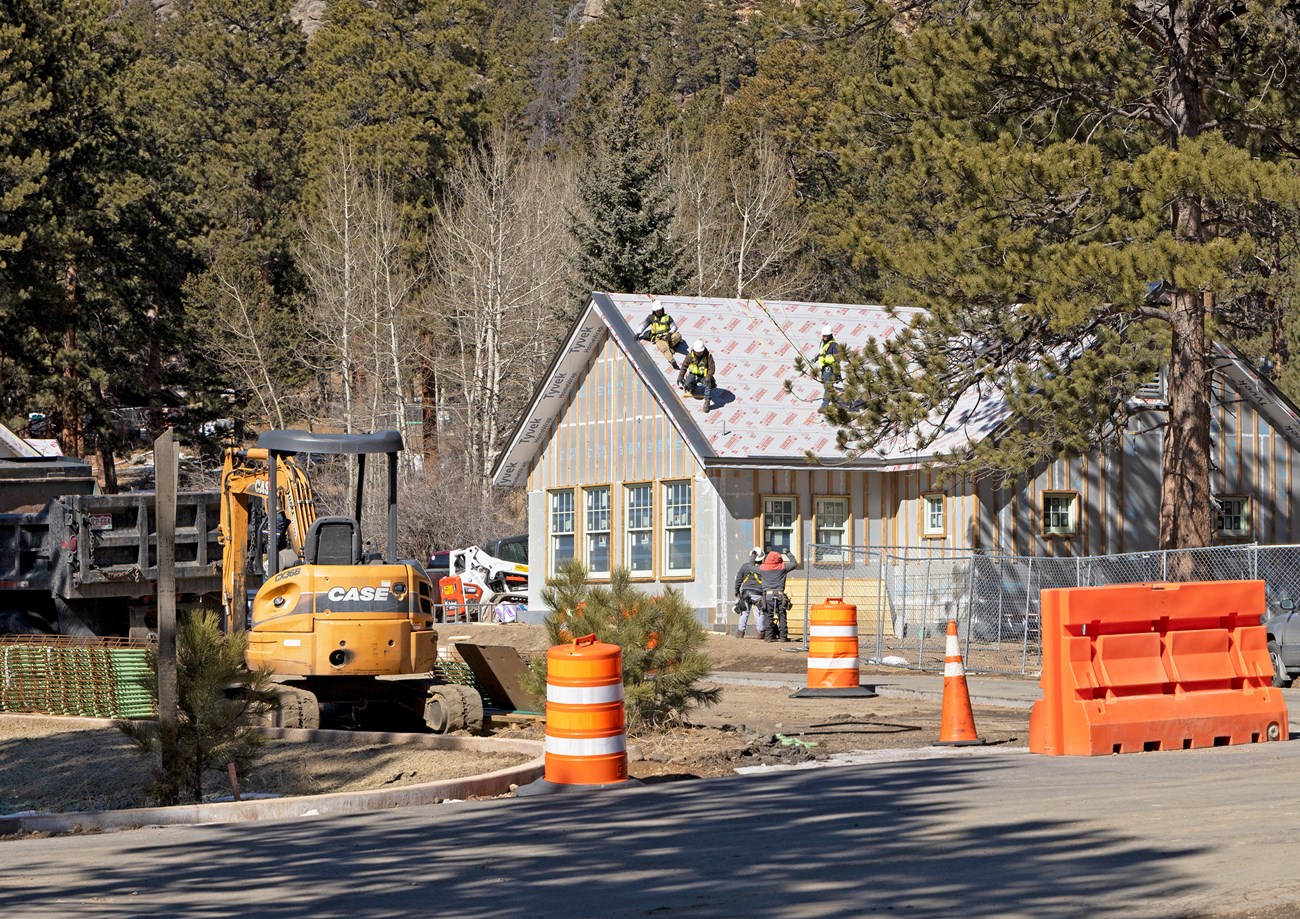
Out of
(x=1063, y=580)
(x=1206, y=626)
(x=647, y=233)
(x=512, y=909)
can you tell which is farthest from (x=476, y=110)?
(x=512, y=909)

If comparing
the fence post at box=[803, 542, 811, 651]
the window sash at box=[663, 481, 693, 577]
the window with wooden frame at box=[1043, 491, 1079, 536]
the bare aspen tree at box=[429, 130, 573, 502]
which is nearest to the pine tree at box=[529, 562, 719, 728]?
the fence post at box=[803, 542, 811, 651]

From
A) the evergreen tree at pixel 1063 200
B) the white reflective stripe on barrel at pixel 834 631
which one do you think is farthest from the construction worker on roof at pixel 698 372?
the white reflective stripe on barrel at pixel 834 631

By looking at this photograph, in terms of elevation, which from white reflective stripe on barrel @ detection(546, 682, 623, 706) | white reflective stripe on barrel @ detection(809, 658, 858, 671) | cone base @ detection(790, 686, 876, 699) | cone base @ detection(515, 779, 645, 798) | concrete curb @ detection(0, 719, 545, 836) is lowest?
concrete curb @ detection(0, 719, 545, 836)

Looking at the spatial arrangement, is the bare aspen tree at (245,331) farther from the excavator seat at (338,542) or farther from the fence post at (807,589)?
the excavator seat at (338,542)

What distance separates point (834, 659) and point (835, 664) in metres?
0.06

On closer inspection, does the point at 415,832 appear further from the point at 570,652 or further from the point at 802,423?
the point at 802,423

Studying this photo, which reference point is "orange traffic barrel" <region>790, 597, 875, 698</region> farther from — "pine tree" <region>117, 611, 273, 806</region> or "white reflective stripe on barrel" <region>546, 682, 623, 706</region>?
"pine tree" <region>117, 611, 273, 806</region>

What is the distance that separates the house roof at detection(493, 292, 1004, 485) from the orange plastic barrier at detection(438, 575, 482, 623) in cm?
318

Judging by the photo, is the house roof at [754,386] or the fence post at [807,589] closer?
the fence post at [807,589]

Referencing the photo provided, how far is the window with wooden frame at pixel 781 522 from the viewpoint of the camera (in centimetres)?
3494

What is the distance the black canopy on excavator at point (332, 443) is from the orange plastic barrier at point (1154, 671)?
22.6 feet

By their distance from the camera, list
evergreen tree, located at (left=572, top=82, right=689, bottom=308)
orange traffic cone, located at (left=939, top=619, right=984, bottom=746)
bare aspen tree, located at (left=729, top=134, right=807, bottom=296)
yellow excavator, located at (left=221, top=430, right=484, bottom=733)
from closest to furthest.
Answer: orange traffic cone, located at (left=939, top=619, right=984, bottom=746), yellow excavator, located at (left=221, top=430, right=484, bottom=733), evergreen tree, located at (left=572, top=82, right=689, bottom=308), bare aspen tree, located at (left=729, top=134, right=807, bottom=296)

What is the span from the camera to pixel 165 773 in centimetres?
1391

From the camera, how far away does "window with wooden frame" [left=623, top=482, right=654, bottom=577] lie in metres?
36.5
